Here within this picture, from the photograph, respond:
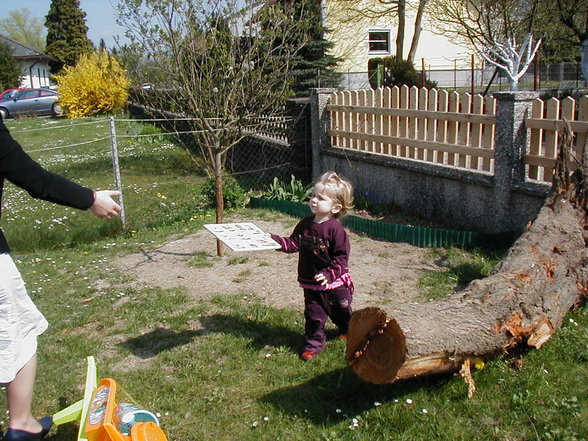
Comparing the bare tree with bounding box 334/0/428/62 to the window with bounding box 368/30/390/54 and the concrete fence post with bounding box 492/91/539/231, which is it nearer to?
the window with bounding box 368/30/390/54

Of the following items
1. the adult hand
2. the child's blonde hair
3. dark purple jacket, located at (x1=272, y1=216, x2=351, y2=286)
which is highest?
the adult hand

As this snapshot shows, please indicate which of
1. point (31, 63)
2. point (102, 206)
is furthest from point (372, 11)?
point (31, 63)

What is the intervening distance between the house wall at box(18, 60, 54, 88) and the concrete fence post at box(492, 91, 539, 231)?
58.8 metres

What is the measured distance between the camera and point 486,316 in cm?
347

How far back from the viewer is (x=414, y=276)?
5.64m

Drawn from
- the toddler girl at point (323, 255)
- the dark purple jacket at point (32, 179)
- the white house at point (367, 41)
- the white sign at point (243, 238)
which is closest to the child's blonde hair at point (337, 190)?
the toddler girl at point (323, 255)

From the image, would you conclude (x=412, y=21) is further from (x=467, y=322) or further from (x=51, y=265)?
(x=467, y=322)

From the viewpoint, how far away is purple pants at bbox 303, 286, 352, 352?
409 cm

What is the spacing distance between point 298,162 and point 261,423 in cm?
729

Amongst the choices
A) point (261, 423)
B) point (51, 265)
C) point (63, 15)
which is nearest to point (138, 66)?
point (51, 265)

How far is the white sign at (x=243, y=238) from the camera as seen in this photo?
12.7 feet

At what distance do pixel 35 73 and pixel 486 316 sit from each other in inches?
2594

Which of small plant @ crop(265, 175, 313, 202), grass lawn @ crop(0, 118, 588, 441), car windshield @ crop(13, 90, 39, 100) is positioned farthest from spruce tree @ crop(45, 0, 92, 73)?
grass lawn @ crop(0, 118, 588, 441)

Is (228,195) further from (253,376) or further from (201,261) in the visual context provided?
(253,376)
